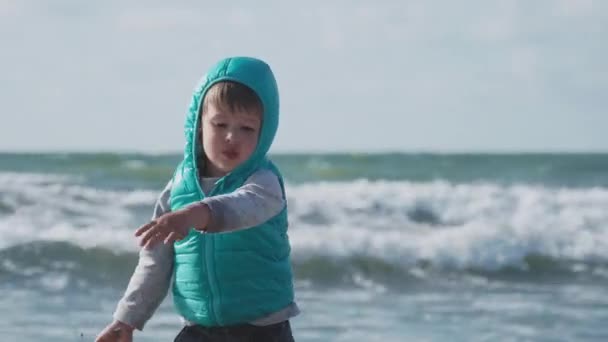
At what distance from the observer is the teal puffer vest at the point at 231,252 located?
3027 mm

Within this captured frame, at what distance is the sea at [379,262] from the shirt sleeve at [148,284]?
2.45 meters

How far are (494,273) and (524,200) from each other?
19.7 feet

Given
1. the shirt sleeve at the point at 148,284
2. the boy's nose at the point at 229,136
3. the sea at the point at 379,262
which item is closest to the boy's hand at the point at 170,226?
the boy's nose at the point at 229,136

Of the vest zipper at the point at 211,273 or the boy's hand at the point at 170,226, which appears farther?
the vest zipper at the point at 211,273

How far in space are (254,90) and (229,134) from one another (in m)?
0.13

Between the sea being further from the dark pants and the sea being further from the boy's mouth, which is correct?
the boy's mouth

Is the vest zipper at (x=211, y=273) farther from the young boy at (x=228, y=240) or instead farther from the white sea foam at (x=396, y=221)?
the white sea foam at (x=396, y=221)

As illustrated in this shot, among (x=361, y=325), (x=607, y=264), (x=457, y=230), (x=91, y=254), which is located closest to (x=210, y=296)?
(x=361, y=325)

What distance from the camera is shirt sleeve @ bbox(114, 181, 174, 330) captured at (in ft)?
10.3

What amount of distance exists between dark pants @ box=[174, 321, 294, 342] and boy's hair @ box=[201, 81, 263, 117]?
59 cm

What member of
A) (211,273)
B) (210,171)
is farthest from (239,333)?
(210,171)

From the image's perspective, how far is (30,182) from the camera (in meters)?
14.7

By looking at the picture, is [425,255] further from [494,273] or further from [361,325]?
[361,325]

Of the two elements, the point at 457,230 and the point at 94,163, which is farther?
the point at 94,163
